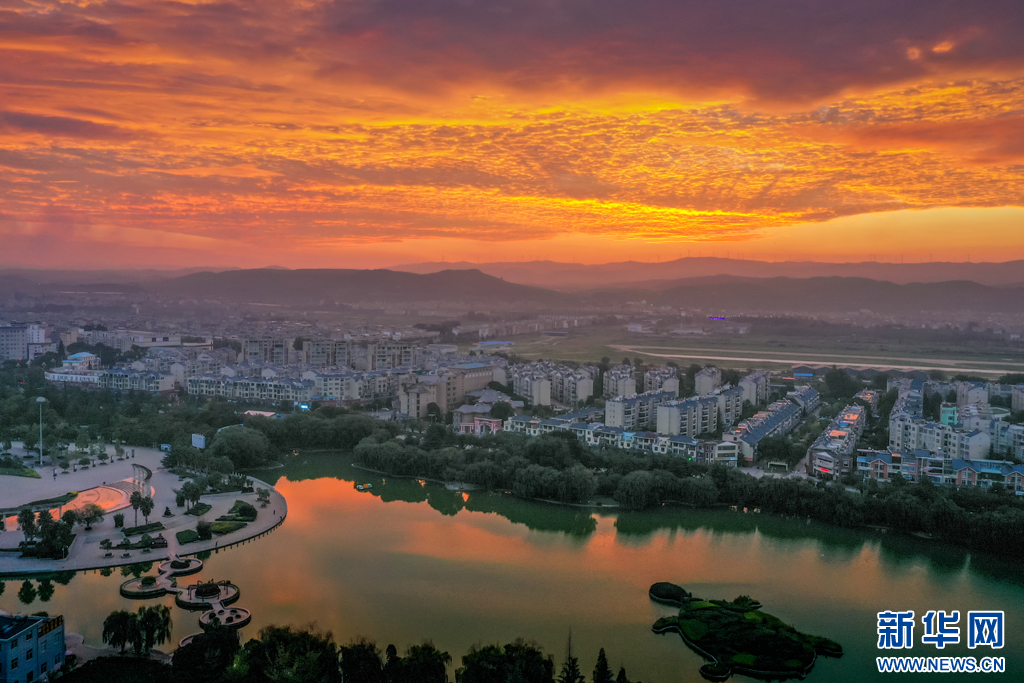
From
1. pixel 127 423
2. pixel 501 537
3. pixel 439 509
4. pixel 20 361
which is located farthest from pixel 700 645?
pixel 20 361

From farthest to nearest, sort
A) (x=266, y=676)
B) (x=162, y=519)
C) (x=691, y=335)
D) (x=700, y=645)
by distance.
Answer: (x=691, y=335) < (x=162, y=519) < (x=700, y=645) < (x=266, y=676)

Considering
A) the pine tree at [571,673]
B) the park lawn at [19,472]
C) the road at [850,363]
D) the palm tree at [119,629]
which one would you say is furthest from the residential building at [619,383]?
the palm tree at [119,629]

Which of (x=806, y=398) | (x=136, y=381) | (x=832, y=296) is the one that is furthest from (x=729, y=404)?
(x=832, y=296)

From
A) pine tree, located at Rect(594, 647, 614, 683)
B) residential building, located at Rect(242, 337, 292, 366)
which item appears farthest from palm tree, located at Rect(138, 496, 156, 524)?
residential building, located at Rect(242, 337, 292, 366)

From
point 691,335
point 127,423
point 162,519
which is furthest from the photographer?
point 691,335

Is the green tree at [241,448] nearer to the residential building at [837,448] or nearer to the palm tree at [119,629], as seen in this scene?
the palm tree at [119,629]

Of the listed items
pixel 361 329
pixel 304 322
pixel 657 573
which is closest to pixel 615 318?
pixel 361 329

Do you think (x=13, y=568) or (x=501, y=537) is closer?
(x=13, y=568)

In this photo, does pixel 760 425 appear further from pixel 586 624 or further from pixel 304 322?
pixel 304 322
